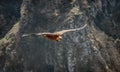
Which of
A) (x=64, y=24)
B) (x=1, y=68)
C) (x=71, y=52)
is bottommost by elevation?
(x=1, y=68)

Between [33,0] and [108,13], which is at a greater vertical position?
[33,0]

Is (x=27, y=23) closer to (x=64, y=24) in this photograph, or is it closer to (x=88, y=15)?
(x=64, y=24)

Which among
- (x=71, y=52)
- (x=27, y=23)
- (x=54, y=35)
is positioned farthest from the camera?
(x=27, y=23)

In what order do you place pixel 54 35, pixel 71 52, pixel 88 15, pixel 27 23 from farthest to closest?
pixel 27 23
pixel 88 15
pixel 71 52
pixel 54 35

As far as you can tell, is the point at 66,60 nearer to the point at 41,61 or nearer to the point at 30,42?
the point at 41,61

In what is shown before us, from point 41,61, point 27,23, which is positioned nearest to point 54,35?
point 41,61

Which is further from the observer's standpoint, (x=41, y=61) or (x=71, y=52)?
(x=41, y=61)
